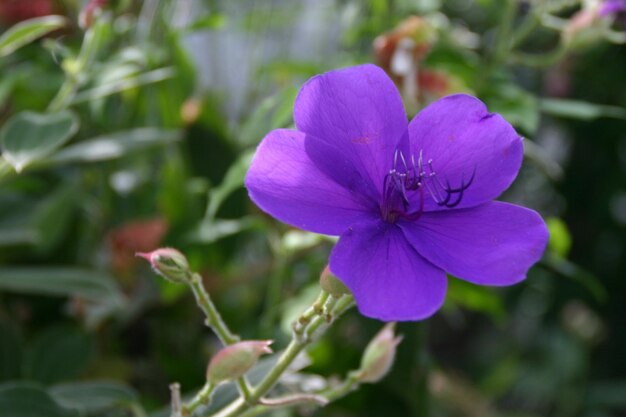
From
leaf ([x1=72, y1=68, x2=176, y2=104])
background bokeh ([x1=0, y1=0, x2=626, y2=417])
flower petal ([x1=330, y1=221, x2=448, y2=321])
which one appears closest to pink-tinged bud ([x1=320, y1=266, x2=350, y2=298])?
flower petal ([x1=330, y1=221, x2=448, y2=321])

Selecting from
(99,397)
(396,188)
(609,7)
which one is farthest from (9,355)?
(609,7)

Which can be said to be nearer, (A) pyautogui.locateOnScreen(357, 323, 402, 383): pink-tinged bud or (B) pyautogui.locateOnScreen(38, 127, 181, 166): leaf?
(A) pyautogui.locateOnScreen(357, 323, 402, 383): pink-tinged bud

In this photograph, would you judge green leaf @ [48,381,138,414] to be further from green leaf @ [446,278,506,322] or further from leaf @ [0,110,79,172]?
green leaf @ [446,278,506,322]

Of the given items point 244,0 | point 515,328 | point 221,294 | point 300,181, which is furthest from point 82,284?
point 515,328

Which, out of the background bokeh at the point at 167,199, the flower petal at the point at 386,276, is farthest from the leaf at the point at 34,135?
the flower petal at the point at 386,276

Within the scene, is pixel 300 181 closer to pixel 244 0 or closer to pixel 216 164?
pixel 216 164

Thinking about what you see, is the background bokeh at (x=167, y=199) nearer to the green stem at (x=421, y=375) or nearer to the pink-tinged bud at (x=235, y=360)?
the green stem at (x=421, y=375)

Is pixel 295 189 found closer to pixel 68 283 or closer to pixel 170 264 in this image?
pixel 170 264
